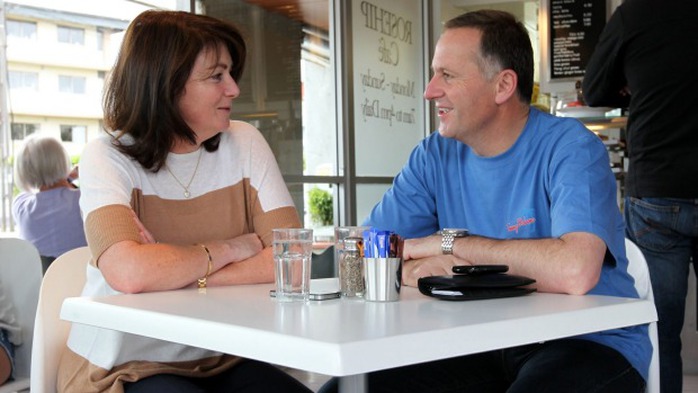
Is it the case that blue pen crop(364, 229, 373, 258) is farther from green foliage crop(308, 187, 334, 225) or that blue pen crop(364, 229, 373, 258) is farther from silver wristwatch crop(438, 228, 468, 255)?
green foliage crop(308, 187, 334, 225)

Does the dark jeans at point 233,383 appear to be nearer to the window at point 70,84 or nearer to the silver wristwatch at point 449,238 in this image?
the silver wristwatch at point 449,238

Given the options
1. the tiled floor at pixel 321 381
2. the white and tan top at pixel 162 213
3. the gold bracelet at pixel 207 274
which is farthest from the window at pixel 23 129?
the gold bracelet at pixel 207 274

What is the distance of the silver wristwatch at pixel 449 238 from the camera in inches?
73.9

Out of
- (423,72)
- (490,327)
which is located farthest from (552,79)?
(490,327)

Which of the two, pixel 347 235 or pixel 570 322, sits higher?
pixel 347 235

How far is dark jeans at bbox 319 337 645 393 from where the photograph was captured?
60.6 inches

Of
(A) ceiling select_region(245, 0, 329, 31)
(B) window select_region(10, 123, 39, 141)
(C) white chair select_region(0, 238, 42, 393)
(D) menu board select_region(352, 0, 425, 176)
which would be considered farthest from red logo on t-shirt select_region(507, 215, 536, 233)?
(B) window select_region(10, 123, 39, 141)

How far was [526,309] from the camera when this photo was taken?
4.55 ft

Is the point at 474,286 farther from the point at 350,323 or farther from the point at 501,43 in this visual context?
the point at 501,43

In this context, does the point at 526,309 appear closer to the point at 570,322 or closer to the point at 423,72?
the point at 570,322

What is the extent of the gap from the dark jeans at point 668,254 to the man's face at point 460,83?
0.88 meters

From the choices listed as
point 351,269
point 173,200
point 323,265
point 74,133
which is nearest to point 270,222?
point 173,200

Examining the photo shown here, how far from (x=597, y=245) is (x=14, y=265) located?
4.88 feet

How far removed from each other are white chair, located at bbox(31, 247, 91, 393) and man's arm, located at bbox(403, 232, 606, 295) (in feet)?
2.31
